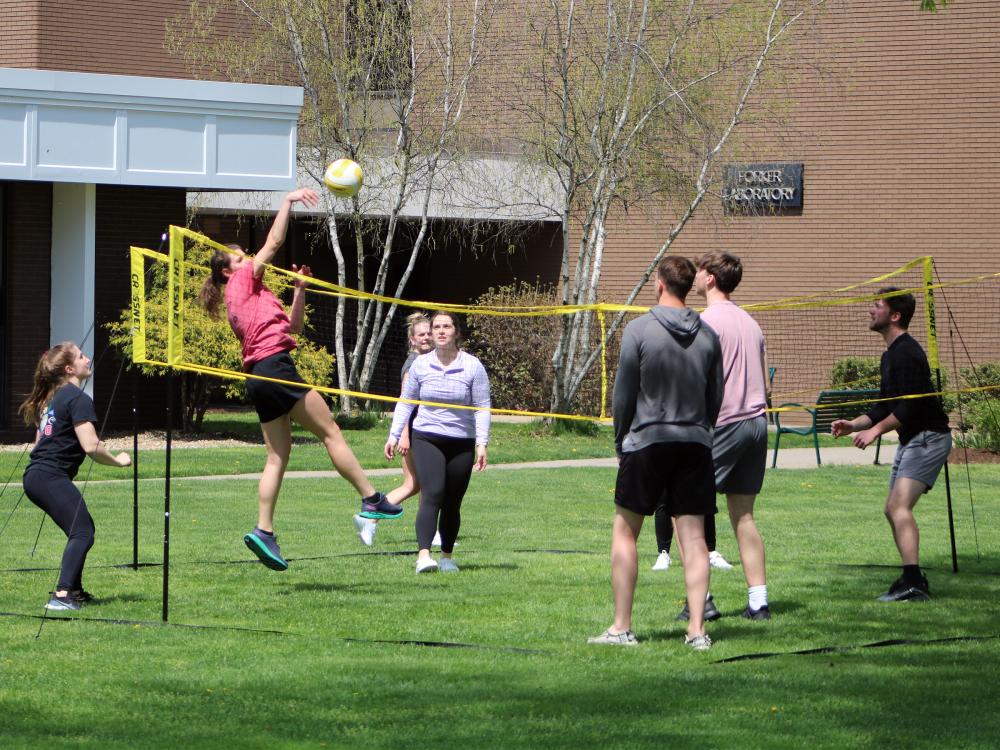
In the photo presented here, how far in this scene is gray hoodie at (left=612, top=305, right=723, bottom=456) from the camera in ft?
23.7

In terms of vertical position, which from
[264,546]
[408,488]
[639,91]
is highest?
[639,91]

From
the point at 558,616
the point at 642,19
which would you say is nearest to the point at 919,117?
the point at 642,19

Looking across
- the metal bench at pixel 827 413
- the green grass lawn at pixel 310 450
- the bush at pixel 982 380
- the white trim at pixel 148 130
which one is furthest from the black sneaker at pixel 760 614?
the white trim at pixel 148 130

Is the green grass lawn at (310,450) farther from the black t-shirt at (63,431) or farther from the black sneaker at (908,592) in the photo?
the black sneaker at (908,592)

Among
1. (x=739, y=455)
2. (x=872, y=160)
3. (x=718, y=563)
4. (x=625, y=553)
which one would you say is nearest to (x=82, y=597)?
(x=625, y=553)

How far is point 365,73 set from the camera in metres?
24.2

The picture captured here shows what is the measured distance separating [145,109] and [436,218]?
29.9 ft

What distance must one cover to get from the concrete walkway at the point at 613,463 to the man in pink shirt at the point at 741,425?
31.7 feet

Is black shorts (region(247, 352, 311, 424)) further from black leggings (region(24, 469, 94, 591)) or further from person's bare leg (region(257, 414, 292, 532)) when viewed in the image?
black leggings (region(24, 469, 94, 591))

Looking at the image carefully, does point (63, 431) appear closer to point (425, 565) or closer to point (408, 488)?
point (425, 565)

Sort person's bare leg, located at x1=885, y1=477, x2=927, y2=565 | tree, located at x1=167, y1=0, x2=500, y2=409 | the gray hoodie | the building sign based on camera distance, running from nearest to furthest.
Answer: the gray hoodie < person's bare leg, located at x1=885, y1=477, x2=927, y2=565 < tree, located at x1=167, y1=0, x2=500, y2=409 < the building sign

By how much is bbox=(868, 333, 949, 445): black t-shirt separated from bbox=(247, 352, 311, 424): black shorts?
359 cm

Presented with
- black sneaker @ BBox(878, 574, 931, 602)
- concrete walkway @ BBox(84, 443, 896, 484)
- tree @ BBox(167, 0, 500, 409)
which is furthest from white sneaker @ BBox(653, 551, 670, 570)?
tree @ BBox(167, 0, 500, 409)

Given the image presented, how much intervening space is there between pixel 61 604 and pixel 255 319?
78.3 inches
